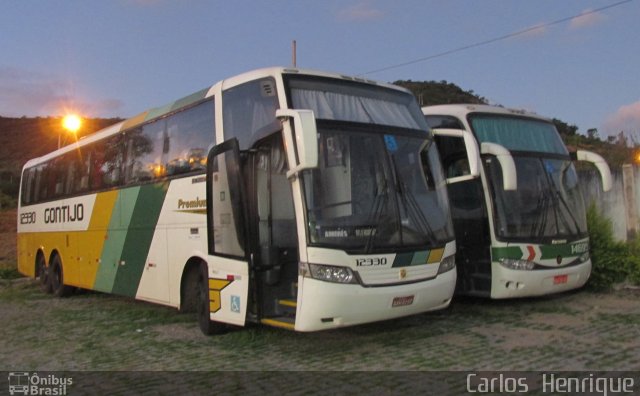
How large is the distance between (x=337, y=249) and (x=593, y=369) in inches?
113

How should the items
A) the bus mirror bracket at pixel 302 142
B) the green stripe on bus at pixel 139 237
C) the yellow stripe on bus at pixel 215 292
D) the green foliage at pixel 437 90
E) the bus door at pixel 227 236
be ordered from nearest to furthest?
the bus mirror bracket at pixel 302 142 → the bus door at pixel 227 236 → the yellow stripe on bus at pixel 215 292 → the green stripe on bus at pixel 139 237 → the green foliage at pixel 437 90

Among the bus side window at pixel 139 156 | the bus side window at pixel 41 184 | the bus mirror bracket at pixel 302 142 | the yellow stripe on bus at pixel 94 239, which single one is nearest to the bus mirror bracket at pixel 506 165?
the bus mirror bracket at pixel 302 142

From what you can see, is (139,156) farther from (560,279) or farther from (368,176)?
(560,279)

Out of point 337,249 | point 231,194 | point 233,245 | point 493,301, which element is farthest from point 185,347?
point 493,301

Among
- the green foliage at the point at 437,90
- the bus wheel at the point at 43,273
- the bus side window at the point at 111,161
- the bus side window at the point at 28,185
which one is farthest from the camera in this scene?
the green foliage at the point at 437,90

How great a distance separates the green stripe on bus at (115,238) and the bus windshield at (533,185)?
596cm

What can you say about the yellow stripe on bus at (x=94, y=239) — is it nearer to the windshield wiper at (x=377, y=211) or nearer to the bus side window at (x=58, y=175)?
the bus side window at (x=58, y=175)

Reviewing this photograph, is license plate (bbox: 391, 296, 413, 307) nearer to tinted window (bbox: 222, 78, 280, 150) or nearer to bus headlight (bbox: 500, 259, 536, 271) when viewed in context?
tinted window (bbox: 222, 78, 280, 150)

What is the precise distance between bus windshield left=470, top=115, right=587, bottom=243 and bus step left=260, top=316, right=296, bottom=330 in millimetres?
3862

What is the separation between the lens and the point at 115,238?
36.9ft

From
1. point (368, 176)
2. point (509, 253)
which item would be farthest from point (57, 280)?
point (509, 253)

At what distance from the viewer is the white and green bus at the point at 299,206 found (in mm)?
6723

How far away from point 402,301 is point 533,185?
12.5 feet

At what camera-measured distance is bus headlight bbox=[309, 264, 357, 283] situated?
21.8 feet
